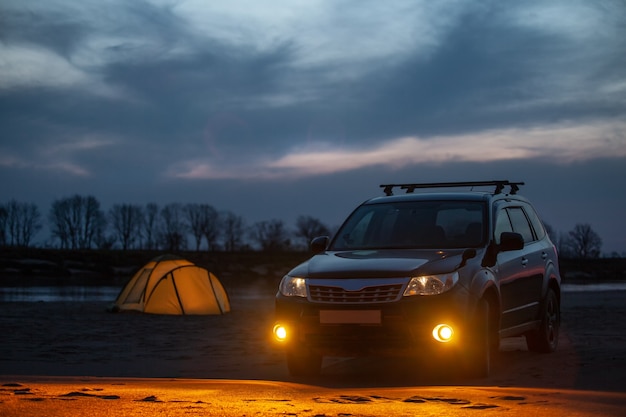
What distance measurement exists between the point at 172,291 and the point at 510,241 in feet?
43.7

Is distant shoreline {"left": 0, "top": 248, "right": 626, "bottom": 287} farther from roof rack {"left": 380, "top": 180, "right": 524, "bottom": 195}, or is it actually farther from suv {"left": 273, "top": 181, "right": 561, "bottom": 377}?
suv {"left": 273, "top": 181, "right": 561, "bottom": 377}

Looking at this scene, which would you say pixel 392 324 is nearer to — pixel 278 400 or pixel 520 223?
pixel 278 400

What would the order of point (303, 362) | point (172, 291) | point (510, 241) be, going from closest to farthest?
point (303, 362), point (510, 241), point (172, 291)

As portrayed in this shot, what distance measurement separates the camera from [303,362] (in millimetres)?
9773

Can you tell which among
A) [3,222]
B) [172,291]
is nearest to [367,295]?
[172,291]

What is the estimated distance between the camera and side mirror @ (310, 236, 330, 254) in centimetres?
1060

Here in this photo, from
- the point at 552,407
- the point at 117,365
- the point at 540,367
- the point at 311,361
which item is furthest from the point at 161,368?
the point at 552,407

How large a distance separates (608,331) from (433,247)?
7.18m

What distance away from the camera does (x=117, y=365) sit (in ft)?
39.6

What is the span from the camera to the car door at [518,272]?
10594 millimetres

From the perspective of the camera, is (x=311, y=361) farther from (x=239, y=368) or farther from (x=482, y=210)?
(x=482, y=210)

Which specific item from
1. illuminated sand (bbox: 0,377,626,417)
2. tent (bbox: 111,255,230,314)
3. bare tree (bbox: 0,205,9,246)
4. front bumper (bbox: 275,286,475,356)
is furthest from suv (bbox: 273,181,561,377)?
bare tree (bbox: 0,205,9,246)

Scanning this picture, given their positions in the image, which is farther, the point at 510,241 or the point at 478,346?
the point at 510,241

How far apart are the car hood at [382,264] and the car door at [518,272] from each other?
1107mm
